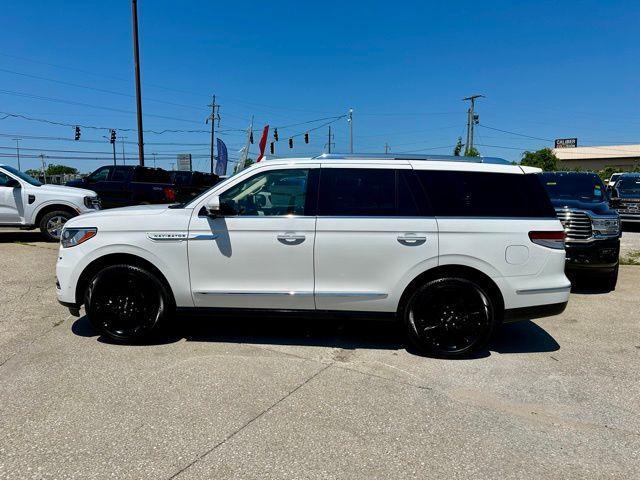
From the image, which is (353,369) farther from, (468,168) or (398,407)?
(468,168)

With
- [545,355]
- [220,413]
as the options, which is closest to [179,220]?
[220,413]

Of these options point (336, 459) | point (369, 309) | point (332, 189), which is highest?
point (332, 189)

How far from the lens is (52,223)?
10.6 m

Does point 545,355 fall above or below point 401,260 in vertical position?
below

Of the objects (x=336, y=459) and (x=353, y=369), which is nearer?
(x=336, y=459)

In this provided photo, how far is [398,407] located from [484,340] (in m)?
1.35

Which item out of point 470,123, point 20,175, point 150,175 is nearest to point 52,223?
point 20,175

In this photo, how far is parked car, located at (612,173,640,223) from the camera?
15.1 meters

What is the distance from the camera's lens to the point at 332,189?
4.39m

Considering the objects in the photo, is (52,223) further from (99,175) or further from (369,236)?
(369,236)

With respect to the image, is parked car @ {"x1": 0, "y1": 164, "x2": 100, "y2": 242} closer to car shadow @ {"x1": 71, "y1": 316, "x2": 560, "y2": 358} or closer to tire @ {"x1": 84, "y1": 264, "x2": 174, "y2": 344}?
car shadow @ {"x1": 71, "y1": 316, "x2": 560, "y2": 358}

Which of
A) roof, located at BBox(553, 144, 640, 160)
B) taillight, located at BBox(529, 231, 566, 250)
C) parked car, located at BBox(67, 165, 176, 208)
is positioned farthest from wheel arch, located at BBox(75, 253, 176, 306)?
roof, located at BBox(553, 144, 640, 160)

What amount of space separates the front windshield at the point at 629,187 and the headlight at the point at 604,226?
10601 millimetres

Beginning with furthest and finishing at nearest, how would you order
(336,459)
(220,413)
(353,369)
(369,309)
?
(369,309) < (353,369) < (220,413) < (336,459)
